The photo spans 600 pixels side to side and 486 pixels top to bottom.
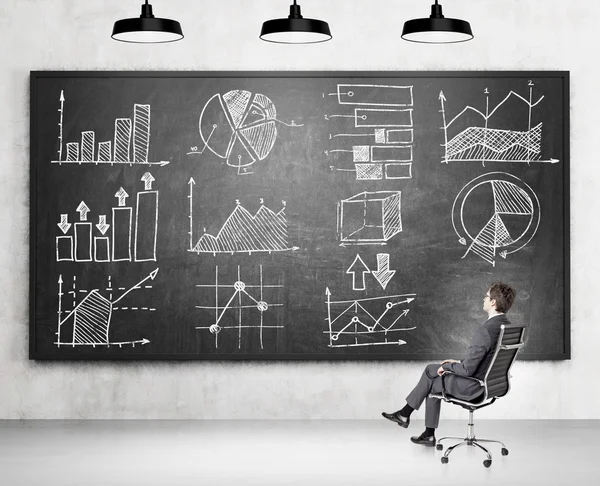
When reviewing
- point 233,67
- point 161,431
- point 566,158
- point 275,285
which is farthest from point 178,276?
point 566,158

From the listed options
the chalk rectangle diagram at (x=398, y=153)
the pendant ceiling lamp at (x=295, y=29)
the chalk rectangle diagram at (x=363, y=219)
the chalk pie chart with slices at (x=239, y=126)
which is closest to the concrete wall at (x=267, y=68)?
the chalk pie chart with slices at (x=239, y=126)

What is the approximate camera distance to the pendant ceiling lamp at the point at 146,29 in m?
5.08

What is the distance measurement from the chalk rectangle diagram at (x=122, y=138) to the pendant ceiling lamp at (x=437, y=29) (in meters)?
2.28

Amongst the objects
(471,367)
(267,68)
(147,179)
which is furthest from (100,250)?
(471,367)

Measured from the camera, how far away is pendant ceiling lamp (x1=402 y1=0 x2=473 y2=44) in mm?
5070

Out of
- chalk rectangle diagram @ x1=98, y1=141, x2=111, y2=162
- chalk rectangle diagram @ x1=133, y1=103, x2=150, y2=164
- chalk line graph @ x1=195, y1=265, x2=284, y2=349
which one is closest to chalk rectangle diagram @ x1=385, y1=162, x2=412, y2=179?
chalk line graph @ x1=195, y1=265, x2=284, y2=349

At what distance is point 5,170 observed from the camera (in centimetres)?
648

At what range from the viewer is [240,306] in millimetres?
6461

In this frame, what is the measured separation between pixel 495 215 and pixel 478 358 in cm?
159

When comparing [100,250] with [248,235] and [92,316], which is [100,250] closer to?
[92,316]

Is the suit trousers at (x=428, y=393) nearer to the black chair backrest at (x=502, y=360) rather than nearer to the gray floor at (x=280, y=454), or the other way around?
the gray floor at (x=280, y=454)

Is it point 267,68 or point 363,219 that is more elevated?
point 267,68

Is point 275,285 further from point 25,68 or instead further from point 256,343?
point 25,68

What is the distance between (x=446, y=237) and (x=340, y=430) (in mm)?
1618
